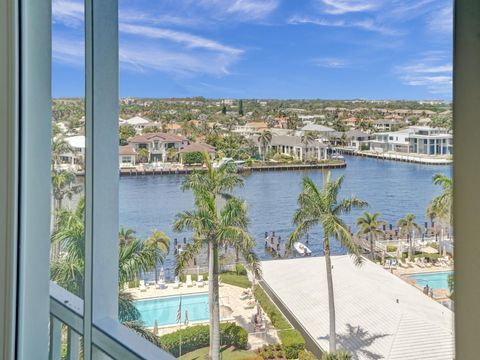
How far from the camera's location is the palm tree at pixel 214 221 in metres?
1.08

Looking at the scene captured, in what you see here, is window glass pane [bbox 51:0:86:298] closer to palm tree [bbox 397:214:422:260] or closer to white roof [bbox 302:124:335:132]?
white roof [bbox 302:124:335:132]

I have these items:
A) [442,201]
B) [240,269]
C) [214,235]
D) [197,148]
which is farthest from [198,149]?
[442,201]

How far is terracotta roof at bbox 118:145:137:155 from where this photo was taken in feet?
4.36

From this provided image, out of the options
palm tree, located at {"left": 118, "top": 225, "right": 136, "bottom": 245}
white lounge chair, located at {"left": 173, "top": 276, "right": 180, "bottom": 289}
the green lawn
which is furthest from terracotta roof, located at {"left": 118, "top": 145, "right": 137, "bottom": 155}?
the green lawn

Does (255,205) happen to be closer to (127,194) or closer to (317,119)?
(317,119)

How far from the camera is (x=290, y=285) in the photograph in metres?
0.97

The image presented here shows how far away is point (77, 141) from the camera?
4.62ft

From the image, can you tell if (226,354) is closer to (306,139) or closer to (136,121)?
(306,139)

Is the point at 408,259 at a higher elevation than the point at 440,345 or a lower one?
higher

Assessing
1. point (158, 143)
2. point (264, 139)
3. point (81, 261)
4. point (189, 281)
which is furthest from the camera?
point (81, 261)

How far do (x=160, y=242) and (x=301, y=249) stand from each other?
48 cm

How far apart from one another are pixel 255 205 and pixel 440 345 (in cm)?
51

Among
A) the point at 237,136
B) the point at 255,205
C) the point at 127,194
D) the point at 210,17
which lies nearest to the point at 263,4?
the point at 210,17

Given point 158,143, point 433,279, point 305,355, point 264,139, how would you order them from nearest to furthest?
1. point 433,279
2. point 305,355
3. point 264,139
4. point 158,143
